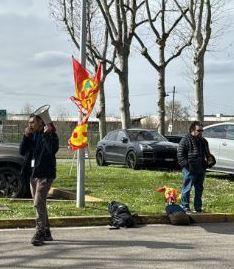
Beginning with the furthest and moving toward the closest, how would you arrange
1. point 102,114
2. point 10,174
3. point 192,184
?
point 102,114, point 10,174, point 192,184

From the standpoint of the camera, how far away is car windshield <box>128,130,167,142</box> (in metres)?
21.9

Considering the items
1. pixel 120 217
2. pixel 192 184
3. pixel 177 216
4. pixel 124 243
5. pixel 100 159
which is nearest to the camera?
pixel 124 243

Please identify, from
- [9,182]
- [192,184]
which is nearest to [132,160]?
[9,182]

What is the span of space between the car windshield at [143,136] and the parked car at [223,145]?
4.03 m

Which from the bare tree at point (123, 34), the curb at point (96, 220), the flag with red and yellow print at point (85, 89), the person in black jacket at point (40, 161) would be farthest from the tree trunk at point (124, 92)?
the person in black jacket at point (40, 161)

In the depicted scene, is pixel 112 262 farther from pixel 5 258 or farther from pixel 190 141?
pixel 190 141

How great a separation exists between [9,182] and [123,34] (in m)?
14.6

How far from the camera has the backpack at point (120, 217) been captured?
10.0 m

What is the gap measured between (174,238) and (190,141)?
96.0 inches

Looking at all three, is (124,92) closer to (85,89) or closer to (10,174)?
(10,174)

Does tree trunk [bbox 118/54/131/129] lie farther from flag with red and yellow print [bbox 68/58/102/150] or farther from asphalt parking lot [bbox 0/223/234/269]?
asphalt parking lot [bbox 0/223/234/269]

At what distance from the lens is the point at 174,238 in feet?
Result: 30.1

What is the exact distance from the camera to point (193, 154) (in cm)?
1100

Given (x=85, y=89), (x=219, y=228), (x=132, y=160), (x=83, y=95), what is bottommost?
(x=219, y=228)
